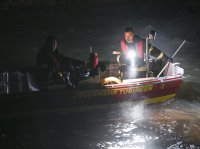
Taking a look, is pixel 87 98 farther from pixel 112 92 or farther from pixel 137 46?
pixel 137 46

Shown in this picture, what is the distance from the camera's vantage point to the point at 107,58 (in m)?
17.4

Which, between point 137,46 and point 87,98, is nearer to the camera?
point 87,98

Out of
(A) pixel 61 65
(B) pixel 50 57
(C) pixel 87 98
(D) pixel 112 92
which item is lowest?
(C) pixel 87 98

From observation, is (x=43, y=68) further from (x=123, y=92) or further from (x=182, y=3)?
(x=182, y=3)

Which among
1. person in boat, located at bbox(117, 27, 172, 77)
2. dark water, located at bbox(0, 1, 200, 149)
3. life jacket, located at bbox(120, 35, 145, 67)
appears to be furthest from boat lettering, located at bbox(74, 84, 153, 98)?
life jacket, located at bbox(120, 35, 145, 67)

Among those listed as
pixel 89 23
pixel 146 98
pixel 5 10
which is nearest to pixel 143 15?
pixel 89 23

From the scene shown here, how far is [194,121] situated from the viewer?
10477 millimetres

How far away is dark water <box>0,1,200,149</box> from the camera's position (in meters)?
9.66

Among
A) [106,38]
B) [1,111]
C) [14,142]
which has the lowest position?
[14,142]

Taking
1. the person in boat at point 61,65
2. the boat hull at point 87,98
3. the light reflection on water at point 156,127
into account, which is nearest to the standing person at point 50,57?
the person in boat at point 61,65

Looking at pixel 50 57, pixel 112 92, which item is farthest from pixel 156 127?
pixel 50 57

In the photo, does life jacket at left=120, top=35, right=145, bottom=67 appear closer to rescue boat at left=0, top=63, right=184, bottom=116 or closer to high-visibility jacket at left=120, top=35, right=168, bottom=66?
high-visibility jacket at left=120, top=35, right=168, bottom=66

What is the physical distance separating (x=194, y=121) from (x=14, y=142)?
16.9 feet

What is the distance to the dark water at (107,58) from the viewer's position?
9.66m
